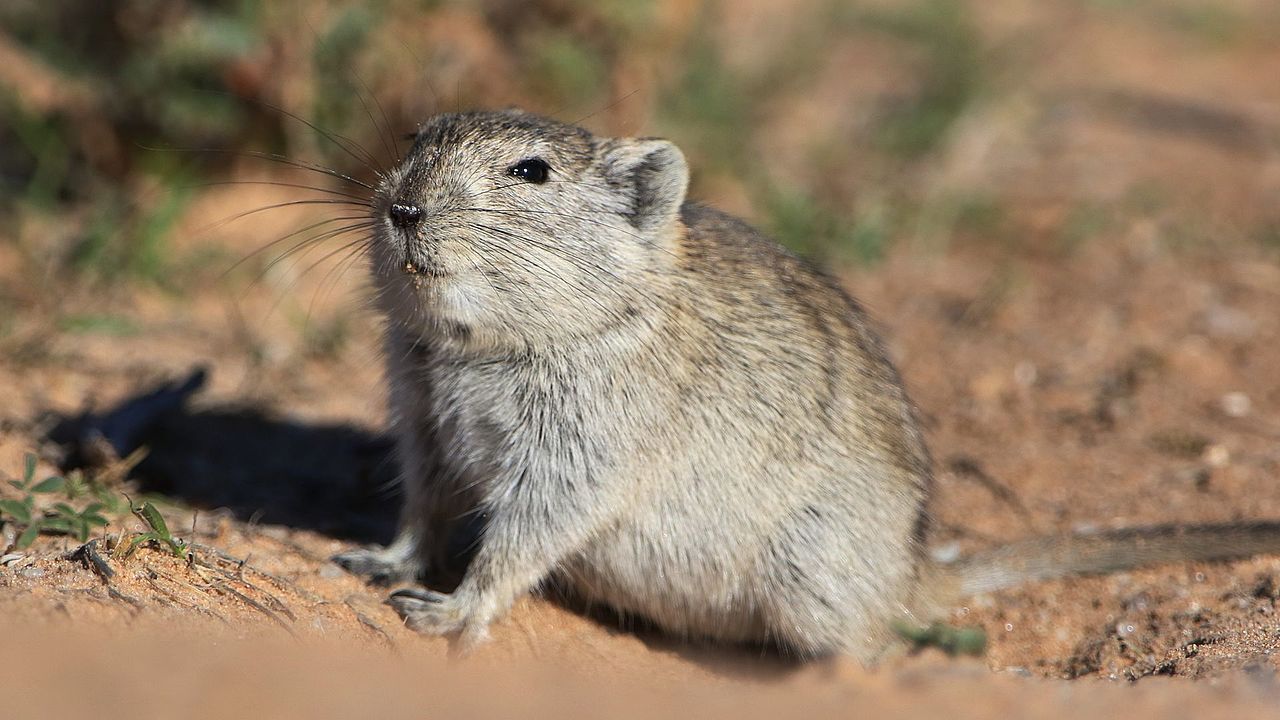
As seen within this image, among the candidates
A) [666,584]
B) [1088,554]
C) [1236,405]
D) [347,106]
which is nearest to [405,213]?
[666,584]

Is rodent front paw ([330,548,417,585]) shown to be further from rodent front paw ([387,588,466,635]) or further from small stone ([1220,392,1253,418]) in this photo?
small stone ([1220,392,1253,418])

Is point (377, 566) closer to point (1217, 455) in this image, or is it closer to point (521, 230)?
point (521, 230)

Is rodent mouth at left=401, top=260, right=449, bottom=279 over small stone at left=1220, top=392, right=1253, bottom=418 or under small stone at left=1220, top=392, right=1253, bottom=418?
under

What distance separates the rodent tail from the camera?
201 inches

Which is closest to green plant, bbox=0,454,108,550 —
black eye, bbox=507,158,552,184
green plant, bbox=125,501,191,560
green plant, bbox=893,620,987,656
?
green plant, bbox=125,501,191,560

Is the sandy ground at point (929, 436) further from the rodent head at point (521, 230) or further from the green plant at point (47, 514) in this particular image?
the rodent head at point (521, 230)

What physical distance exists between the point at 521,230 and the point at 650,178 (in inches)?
22.7

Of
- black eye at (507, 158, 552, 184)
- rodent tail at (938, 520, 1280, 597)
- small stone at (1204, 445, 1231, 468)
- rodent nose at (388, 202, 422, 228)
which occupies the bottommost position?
rodent tail at (938, 520, 1280, 597)

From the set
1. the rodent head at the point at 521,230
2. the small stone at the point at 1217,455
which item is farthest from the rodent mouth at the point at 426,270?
the small stone at the point at 1217,455

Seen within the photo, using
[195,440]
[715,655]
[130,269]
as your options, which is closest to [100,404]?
[195,440]

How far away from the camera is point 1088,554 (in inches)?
206

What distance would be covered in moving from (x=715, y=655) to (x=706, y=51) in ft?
A: 19.2

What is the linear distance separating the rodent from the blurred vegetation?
332 centimetres

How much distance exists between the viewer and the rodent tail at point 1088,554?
5105mm
